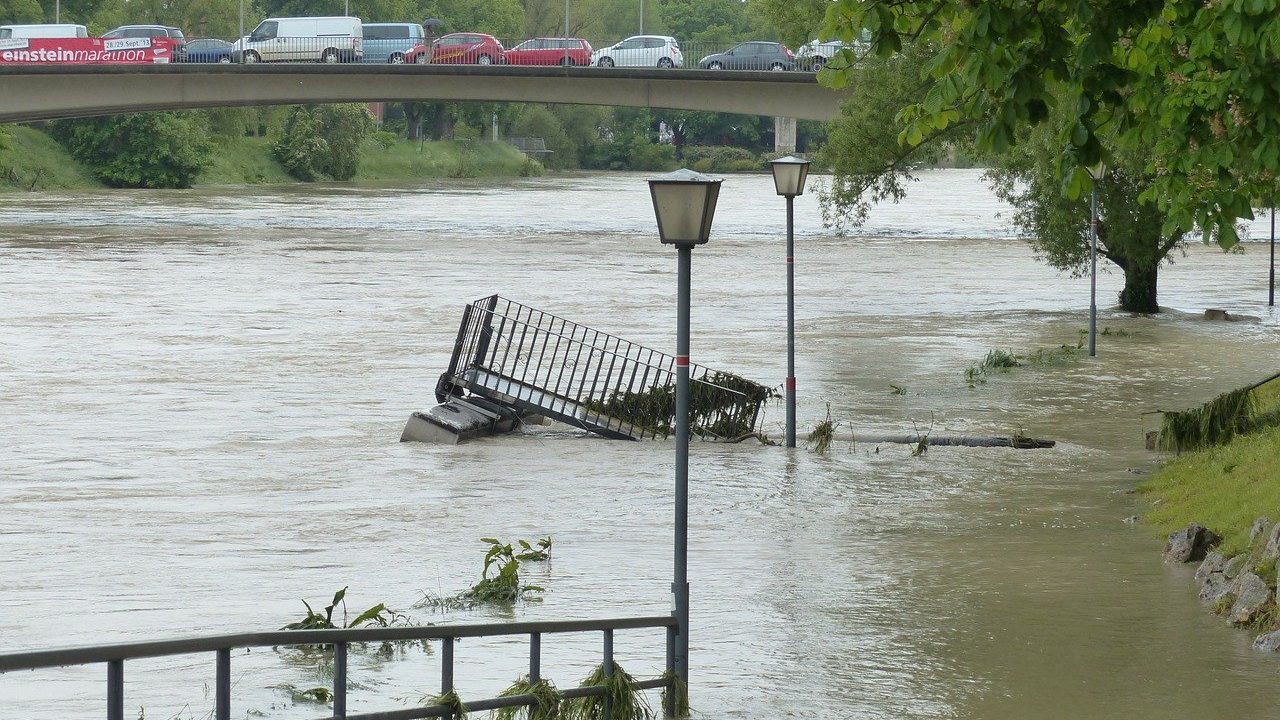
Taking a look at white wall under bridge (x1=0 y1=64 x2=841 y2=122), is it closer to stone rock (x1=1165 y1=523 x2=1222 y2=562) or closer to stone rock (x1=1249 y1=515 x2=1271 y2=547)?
stone rock (x1=1165 y1=523 x2=1222 y2=562)

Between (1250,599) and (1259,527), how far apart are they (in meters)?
0.97

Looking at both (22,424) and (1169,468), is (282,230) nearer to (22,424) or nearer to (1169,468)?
(22,424)

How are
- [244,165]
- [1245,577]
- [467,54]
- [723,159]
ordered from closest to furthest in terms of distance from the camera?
1. [1245,577]
2. [467,54]
3. [244,165]
4. [723,159]

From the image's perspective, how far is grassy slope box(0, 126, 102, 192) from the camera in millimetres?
83500

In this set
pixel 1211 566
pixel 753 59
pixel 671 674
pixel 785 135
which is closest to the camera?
pixel 671 674

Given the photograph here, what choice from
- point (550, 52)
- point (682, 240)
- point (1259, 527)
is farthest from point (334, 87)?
point (682, 240)

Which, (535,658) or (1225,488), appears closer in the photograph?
(535,658)

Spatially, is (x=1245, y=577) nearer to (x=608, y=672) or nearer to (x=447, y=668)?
(x=608, y=672)

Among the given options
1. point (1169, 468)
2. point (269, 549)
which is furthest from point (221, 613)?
point (1169, 468)

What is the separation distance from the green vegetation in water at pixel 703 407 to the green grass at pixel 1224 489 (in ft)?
16.9

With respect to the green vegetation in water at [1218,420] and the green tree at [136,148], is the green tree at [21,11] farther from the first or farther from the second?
the green vegetation in water at [1218,420]

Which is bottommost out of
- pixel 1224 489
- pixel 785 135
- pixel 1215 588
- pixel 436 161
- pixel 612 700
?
pixel 1215 588

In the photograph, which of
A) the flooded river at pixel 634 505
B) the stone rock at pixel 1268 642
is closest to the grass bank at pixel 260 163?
the flooded river at pixel 634 505

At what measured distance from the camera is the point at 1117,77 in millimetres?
9828
